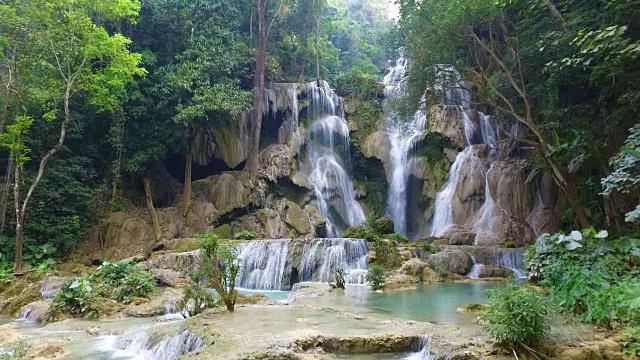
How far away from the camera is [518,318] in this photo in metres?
4.73

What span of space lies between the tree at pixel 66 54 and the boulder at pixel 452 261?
1316 centimetres

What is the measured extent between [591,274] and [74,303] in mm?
9966

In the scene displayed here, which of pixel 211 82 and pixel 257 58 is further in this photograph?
pixel 257 58

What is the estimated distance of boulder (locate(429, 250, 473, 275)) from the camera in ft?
48.7

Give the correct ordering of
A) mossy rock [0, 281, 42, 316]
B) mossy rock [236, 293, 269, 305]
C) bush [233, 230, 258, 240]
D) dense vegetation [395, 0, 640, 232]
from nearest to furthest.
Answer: dense vegetation [395, 0, 640, 232] → mossy rock [236, 293, 269, 305] → mossy rock [0, 281, 42, 316] → bush [233, 230, 258, 240]

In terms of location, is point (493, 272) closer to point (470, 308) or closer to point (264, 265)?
point (470, 308)

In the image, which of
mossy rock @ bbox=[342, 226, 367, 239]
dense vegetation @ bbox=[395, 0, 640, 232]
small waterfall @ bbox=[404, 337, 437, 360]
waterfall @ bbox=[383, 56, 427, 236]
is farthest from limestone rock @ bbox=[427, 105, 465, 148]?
small waterfall @ bbox=[404, 337, 437, 360]

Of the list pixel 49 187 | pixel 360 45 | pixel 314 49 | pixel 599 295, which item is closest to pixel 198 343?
pixel 599 295

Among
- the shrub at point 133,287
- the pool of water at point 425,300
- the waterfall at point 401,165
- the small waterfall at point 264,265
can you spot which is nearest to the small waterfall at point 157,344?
the pool of water at point 425,300

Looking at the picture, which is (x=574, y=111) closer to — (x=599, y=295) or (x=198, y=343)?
(x=599, y=295)

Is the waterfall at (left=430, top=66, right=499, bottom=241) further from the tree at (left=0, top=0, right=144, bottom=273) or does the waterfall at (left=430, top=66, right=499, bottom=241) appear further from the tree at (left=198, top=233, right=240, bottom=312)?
the tree at (left=198, top=233, right=240, bottom=312)

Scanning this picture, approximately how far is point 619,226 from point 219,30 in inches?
740

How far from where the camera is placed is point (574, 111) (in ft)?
47.4

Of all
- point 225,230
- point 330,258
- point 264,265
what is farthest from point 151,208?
point 330,258
